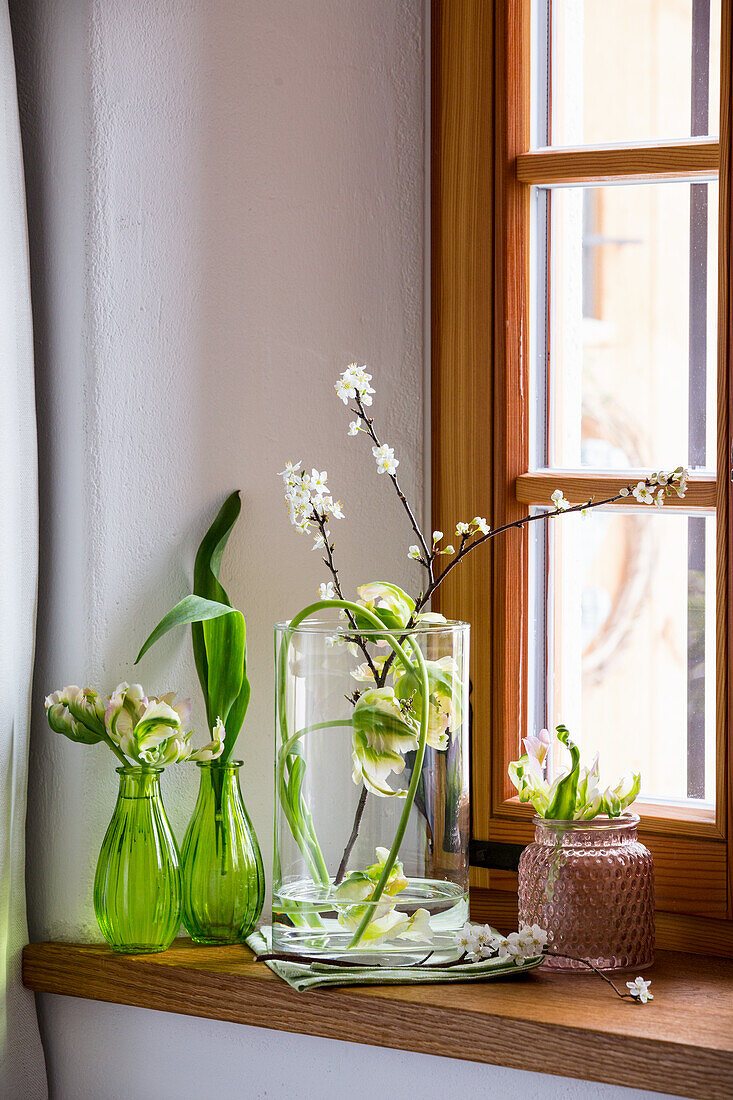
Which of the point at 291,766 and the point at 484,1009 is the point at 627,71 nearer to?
the point at 291,766

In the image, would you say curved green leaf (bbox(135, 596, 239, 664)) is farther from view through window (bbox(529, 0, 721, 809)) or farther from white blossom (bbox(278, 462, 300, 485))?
view through window (bbox(529, 0, 721, 809))

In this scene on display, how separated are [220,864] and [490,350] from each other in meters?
0.58

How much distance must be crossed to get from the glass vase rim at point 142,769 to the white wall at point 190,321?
0.08 m

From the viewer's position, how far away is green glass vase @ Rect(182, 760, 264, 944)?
1.17 meters

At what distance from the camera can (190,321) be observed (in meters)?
1.26

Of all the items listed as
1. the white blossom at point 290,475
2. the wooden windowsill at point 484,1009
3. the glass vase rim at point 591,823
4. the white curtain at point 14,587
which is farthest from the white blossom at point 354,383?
the wooden windowsill at point 484,1009

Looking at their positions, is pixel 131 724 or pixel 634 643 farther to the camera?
pixel 634 643

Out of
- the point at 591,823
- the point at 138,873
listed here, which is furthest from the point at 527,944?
the point at 138,873

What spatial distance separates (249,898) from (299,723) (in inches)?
8.0

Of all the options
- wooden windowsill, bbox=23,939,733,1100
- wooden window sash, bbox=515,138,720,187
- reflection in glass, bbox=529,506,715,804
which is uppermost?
wooden window sash, bbox=515,138,720,187

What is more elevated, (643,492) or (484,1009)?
(643,492)

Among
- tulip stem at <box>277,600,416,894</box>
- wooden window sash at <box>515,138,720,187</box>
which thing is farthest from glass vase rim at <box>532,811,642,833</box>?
wooden window sash at <box>515,138,720,187</box>

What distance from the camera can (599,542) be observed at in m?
1.24

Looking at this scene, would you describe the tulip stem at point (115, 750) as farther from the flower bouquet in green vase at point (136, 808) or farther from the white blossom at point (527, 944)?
the white blossom at point (527, 944)
